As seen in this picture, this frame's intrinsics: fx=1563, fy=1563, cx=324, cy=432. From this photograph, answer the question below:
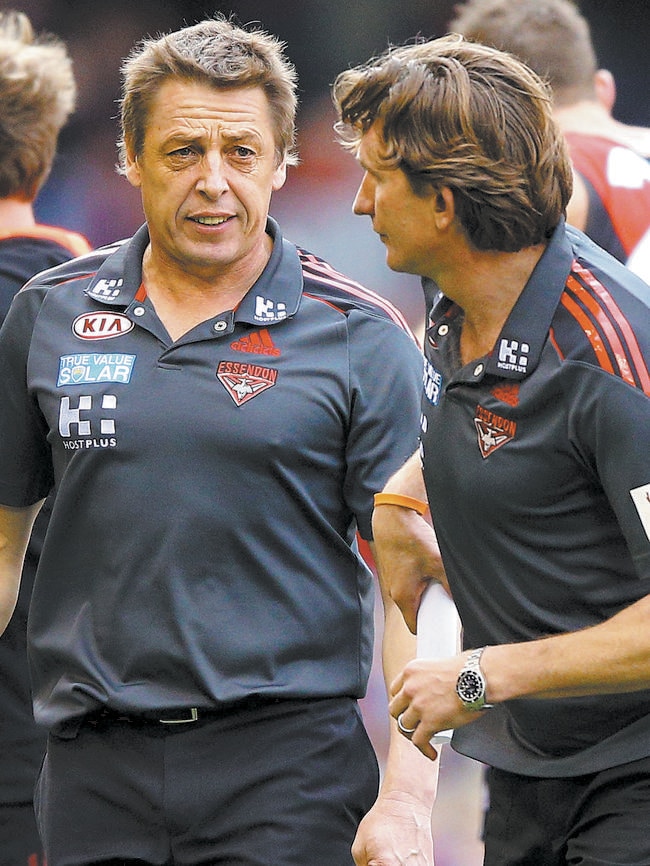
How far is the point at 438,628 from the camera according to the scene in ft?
7.59

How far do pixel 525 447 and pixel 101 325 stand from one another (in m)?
0.90

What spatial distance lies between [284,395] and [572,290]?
2.11 feet

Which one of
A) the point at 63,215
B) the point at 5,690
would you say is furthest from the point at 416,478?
the point at 63,215

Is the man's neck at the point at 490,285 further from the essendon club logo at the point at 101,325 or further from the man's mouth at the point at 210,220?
the essendon club logo at the point at 101,325

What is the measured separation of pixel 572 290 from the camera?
2020 millimetres

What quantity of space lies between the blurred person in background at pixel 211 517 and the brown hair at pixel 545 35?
141 centimetres

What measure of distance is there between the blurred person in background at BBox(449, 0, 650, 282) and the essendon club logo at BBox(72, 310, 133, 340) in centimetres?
167

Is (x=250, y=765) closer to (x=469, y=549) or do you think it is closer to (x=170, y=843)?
(x=170, y=843)

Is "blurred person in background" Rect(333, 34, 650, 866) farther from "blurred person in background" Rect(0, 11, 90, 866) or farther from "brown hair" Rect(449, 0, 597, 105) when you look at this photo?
"brown hair" Rect(449, 0, 597, 105)

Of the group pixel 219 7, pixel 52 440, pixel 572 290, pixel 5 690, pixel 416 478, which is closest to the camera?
pixel 572 290

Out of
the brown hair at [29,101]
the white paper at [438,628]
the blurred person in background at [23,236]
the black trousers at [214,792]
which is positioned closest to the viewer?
the white paper at [438,628]

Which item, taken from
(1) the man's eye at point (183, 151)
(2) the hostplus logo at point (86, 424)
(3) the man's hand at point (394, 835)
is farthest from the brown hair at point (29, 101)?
(3) the man's hand at point (394, 835)

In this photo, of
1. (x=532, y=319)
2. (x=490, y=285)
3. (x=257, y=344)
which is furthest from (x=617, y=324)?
(x=257, y=344)

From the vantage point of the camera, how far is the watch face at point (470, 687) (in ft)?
6.31
